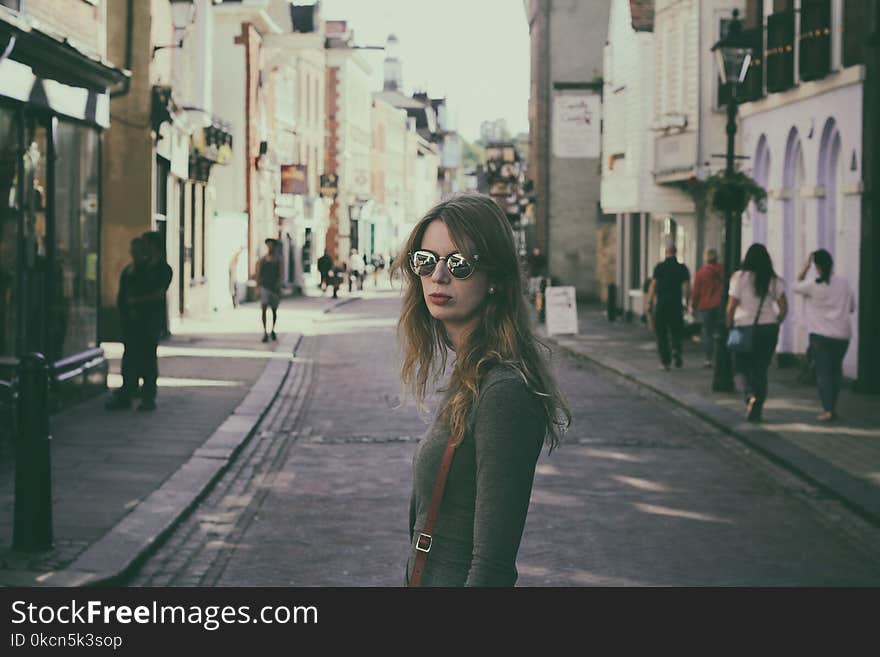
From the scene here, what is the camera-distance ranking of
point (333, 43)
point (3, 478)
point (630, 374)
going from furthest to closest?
point (333, 43), point (630, 374), point (3, 478)

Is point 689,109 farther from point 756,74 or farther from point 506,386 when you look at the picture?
point 506,386

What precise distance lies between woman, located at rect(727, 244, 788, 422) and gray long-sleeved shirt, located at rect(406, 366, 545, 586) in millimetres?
12728

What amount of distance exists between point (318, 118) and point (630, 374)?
5372 centimetres

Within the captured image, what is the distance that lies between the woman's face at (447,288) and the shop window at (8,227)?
11.5 metres

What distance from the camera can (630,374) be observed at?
2203 centimetres

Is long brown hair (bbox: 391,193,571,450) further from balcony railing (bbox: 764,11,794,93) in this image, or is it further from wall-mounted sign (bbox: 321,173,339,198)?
wall-mounted sign (bbox: 321,173,339,198)

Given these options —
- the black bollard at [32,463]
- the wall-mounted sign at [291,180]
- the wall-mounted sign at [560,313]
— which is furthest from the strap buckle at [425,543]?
the wall-mounted sign at [291,180]

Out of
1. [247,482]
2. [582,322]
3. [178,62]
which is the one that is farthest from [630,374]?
[582,322]

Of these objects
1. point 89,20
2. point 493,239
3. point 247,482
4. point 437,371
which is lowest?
point 247,482

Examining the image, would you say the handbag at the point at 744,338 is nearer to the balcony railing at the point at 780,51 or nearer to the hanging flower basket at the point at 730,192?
the hanging flower basket at the point at 730,192

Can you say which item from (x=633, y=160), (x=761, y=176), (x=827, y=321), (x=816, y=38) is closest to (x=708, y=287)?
(x=816, y=38)

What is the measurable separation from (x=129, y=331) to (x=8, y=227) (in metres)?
2.12

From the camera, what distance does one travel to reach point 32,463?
8742 millimetres
